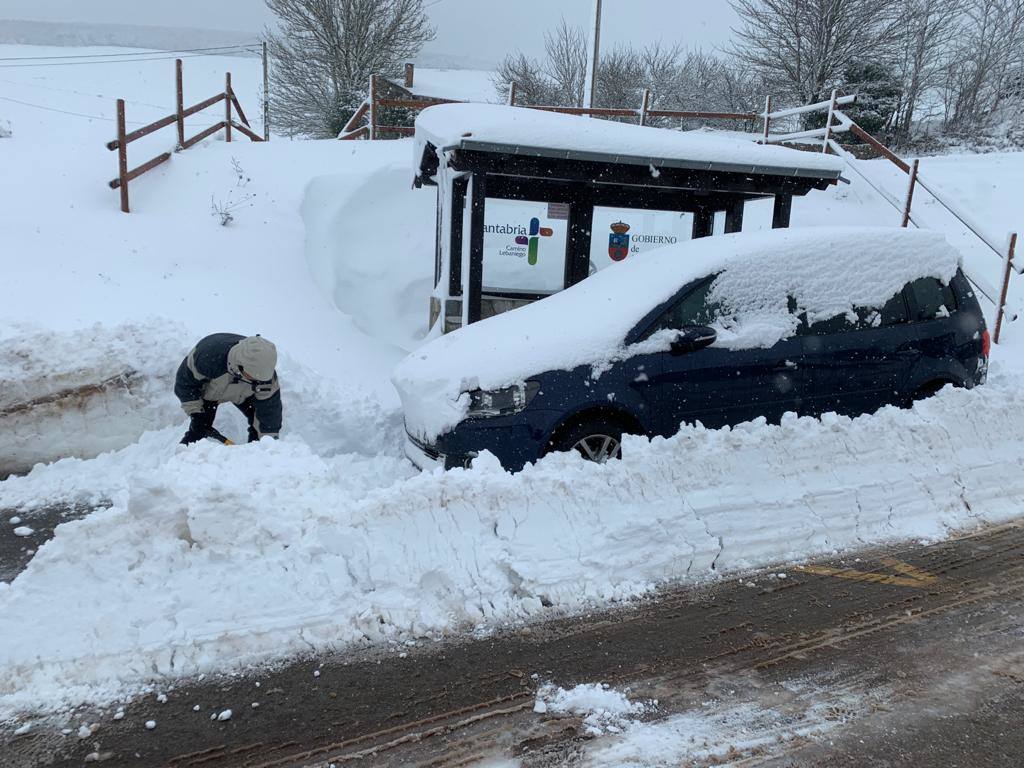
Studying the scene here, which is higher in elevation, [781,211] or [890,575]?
[781,211]

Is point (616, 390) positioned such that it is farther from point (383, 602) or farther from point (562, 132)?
point (562, 132)

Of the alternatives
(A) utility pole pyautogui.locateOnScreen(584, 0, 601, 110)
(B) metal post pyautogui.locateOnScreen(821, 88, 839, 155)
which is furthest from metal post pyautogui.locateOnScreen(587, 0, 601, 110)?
(B) metal post pyautogui.locateOnScreen(821, 88, 839, 155)

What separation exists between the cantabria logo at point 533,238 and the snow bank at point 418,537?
4710 mm

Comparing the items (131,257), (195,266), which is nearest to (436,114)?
(195,266)

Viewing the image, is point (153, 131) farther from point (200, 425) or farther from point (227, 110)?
point (200, 425)

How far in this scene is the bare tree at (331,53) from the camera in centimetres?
2581

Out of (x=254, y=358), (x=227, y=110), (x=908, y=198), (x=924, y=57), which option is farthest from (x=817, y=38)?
(x=254, y=358)

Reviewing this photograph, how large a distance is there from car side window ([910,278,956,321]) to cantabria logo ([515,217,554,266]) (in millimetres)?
4394

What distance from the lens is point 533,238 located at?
30.3ft

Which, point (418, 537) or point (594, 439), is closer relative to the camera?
point (418, 537)

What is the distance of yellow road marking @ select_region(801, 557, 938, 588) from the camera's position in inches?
164

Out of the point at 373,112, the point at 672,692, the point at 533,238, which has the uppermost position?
the point at 373,112

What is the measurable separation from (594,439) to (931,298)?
3099 millimetres

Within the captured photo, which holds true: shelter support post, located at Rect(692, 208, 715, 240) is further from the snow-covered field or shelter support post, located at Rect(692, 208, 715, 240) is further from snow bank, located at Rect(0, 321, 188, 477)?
snow bank, located at Rect(0, 321, 188, 477)
